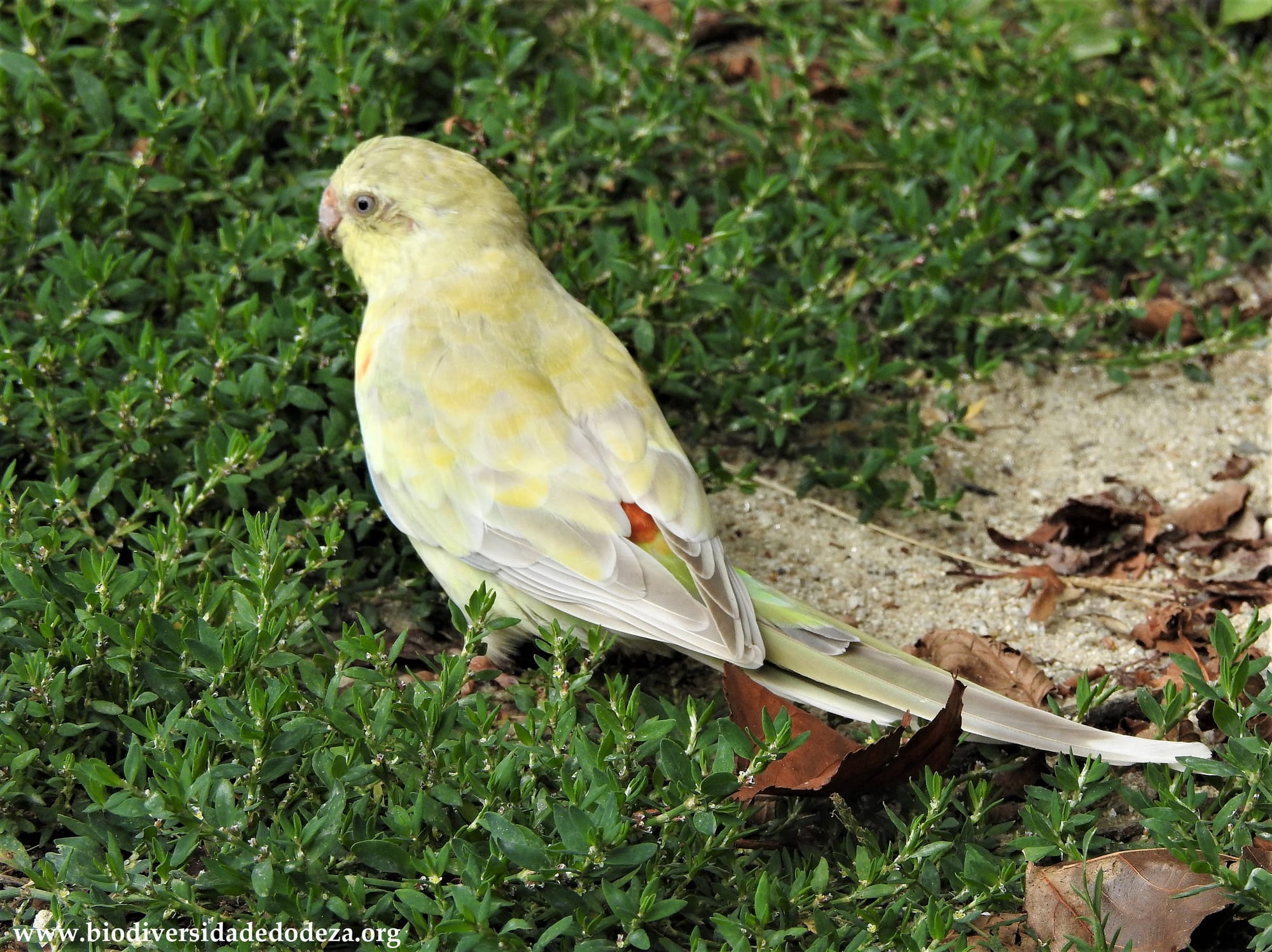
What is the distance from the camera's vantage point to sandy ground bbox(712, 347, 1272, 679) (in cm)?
418

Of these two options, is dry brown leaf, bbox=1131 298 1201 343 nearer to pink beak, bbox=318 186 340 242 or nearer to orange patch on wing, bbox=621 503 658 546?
orange patch on wing, bbox=621 503 658 546

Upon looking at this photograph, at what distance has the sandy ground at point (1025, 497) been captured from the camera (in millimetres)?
4176

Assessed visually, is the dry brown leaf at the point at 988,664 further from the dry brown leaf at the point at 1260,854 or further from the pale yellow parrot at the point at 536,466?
the dry brown leaf at the point at 1260,854

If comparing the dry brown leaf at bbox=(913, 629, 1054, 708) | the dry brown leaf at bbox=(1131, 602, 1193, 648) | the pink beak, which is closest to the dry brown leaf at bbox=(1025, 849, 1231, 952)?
the dry brown leaf at bbox=(913, 629, 1054, 708)

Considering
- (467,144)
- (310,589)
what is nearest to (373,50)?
(467,144)

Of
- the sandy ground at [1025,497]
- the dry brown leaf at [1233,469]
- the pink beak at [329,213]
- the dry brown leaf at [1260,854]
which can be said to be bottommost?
the sandy ground at [1025,497]

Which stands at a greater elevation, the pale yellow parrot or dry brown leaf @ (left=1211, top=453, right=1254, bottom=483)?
the pale yellow parrot

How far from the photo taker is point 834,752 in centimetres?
325

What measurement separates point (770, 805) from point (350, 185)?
237 centimetres

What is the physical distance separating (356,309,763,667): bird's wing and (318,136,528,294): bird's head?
333mm

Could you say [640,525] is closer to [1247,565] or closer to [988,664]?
[988,664]

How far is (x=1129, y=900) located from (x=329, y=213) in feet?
10.2

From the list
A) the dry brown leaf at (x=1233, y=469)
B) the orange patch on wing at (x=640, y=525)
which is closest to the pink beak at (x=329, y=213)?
the orange patch on wing at (x=640, y=525)

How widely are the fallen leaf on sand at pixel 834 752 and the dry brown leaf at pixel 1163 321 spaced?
242 centimetres
